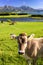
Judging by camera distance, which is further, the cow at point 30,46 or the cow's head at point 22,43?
the cow at point 30,46

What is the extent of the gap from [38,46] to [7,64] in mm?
2572

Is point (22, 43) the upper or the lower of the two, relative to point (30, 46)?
upper

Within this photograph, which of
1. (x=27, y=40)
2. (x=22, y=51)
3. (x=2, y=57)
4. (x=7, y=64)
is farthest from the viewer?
(x=2, y=57)

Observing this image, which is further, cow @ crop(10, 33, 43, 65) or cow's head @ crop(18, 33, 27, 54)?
cow @ crop(10, 33, 43, 65)

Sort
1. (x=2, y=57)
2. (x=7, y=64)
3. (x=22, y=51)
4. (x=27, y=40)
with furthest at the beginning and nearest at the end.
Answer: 1. (x=2, y=57)
2. (x=7, y=64)
3. (x=27, y=40)
4. (x=22, y=51)

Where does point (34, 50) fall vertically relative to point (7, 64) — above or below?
above

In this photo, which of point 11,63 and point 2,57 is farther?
point 2,57

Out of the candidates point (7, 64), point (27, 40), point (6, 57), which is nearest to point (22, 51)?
point (27, 40)

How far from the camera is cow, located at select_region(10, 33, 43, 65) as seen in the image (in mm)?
8655

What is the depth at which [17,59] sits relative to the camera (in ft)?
38.6

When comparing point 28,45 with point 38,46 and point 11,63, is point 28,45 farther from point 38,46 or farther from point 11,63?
point 11,63

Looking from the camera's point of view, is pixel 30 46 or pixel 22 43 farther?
pixel 30 46

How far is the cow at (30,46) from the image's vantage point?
28.4ft

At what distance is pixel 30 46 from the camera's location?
9.21 meters
